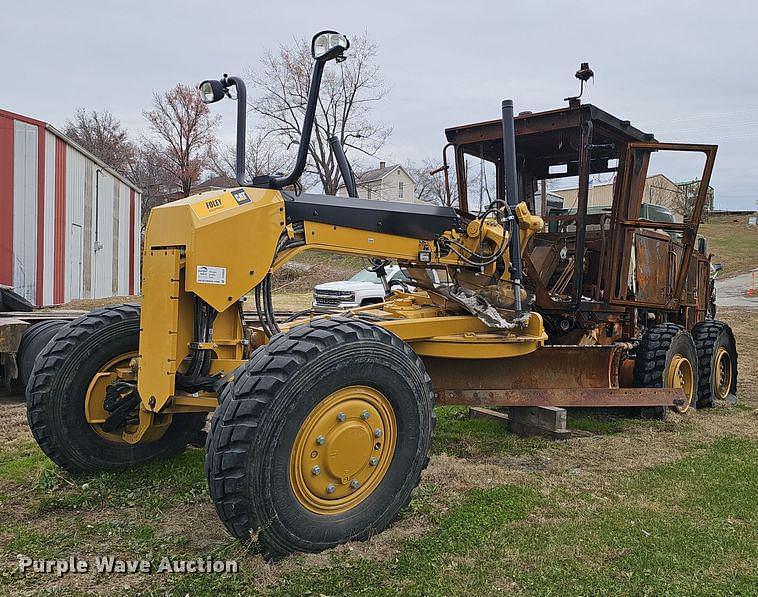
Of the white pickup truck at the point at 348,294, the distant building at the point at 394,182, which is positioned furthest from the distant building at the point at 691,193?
the distant building at the point at 394,182

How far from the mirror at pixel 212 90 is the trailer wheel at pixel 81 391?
1484 mm

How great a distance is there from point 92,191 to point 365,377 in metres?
17.5

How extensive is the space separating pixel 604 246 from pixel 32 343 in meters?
5.57

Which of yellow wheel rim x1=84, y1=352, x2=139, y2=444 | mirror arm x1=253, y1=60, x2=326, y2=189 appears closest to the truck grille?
yellow wheel rim x1=84, y1=352, x2=139, y2=444

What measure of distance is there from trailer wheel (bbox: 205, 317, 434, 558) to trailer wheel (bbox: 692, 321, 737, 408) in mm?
4870

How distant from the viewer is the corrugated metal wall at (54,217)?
1445 cm

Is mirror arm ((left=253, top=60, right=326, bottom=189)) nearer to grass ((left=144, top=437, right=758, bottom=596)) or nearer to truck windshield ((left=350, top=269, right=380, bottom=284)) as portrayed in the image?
Result: grass ((left=144, top=437, right=758, bottom=596))

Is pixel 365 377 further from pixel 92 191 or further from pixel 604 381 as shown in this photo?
pixel 92 191

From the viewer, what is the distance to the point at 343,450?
346 cm

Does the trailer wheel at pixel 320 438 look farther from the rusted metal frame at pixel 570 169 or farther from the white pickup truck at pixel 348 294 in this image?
the white pickup truck at pixel 348 294

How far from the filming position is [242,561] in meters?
3.25

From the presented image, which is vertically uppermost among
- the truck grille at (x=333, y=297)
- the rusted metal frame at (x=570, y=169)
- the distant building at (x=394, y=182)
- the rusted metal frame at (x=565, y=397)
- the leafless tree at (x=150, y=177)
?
the distant building at (x=394, y=182)

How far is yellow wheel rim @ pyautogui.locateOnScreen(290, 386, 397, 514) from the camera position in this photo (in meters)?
3.37

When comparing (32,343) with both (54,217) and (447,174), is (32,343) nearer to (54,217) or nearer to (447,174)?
(447,174)
